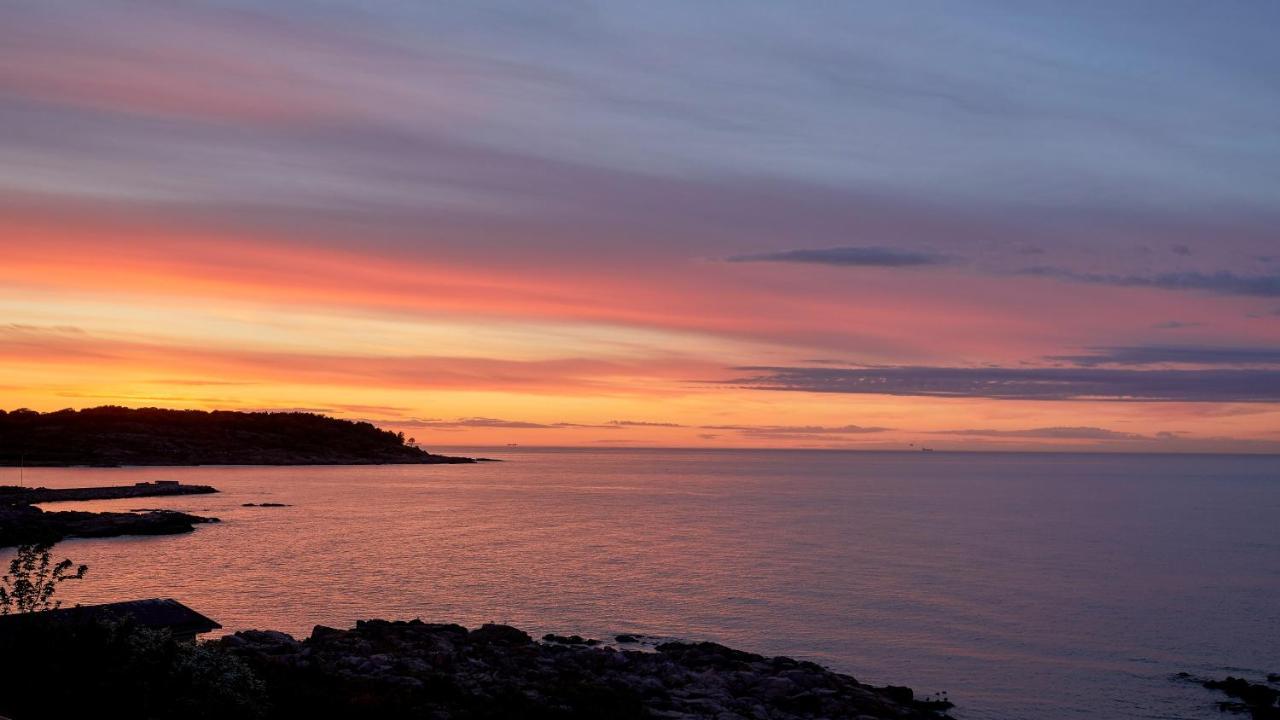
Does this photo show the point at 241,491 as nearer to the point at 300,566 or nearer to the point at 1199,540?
the point at 300,566

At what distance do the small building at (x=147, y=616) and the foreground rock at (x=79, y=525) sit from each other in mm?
55943

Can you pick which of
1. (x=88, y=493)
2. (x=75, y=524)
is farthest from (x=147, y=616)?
(x=88, y=493)

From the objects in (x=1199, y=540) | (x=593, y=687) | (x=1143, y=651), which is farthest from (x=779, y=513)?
(x=593, y=687)

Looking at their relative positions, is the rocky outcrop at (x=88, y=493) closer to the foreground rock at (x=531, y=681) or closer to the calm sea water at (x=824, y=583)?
the calm sea water at (x=824, y=583)

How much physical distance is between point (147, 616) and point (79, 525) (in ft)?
219

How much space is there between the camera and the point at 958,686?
39.5 meters

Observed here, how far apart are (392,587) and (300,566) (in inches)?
450

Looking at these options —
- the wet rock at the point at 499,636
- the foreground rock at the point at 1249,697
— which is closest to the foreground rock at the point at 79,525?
the wet rock at the point at 499,636

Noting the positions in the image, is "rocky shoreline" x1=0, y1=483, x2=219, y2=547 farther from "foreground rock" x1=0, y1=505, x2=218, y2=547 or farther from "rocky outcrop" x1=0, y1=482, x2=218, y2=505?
"rocky outcrop" x1=0, y1=482, x2=218, y2=505

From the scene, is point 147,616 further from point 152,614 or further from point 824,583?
point 824,583

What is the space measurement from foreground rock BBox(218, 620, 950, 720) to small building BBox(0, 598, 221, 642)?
1.61 meters

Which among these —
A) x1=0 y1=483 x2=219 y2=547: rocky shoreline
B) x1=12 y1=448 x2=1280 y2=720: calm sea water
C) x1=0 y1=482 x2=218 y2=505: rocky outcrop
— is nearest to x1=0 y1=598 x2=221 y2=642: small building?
x1=12 y1=448 x2=1280 y2=720: calm sea water

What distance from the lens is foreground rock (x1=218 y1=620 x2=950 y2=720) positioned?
29.5 meters

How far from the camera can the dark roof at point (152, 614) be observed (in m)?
29.8
